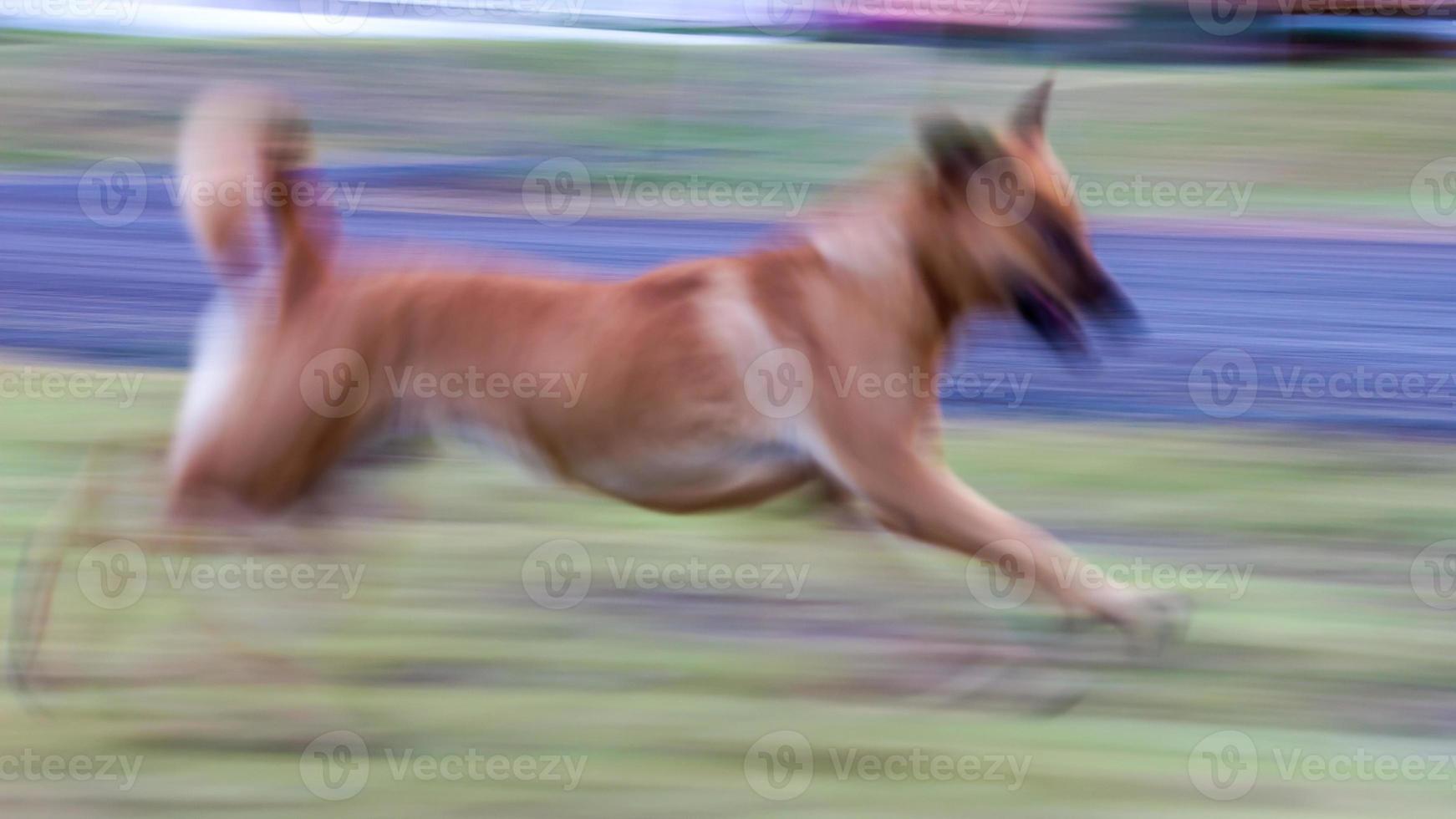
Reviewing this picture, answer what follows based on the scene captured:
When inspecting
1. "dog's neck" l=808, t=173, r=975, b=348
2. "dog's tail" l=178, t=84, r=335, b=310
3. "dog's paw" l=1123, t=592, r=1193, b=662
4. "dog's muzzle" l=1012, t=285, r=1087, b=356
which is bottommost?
"dog's paw" l=1123, t=592, r=1193, b=662

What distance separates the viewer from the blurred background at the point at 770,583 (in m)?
4.53

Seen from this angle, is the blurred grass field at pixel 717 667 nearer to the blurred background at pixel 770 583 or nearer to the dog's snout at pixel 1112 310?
the blurred background at pixel 770 583

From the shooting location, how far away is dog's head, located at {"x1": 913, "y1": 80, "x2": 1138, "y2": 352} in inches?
197

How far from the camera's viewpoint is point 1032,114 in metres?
5.24

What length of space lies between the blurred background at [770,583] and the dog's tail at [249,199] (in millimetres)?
574

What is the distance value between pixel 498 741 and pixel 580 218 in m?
8.09

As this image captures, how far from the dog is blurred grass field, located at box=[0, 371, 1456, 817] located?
0.36 meters

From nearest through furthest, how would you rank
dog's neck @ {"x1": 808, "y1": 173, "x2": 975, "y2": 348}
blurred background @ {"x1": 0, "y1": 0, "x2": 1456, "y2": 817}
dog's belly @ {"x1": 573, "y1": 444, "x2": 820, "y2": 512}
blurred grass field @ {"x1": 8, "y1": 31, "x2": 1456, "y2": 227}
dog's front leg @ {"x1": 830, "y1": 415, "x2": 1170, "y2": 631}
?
blurred background @ {"x1": 0, "y1": 0, "x2": 1456, "y2": 817}
dog's front leg @ {"x1": 830, "y1": 415, "x2": 1170, "y2": 631}
dog's belly @ {"x1": 573, "y1": 444, "x2": 820, "y2": 512}
dog's neck @ {"x1": 808, "y1": 173, "x2": 975, "y2": 348}
blurred grass field @ {"x1": 8, "y1": 31, "x2": 1456, "y2": 227}

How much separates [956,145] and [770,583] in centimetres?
158

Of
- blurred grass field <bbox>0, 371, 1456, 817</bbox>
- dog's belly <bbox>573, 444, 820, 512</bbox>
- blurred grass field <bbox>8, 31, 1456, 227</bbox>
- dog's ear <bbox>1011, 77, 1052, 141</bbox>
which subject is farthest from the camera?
blurred grass field <bbox>8, 31, 1456, 227</bbox>

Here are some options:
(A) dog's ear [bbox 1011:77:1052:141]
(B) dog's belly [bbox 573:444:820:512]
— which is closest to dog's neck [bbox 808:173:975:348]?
(A) dog's ear [bbox 1011:77:1052:141]

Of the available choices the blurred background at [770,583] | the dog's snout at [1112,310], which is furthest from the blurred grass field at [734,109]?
the dog's snout at [1112,310]

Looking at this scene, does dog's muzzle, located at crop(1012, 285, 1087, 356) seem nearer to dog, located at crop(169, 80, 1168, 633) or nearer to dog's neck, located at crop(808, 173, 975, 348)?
dog, located at crop(169, 80, 1168, 633)

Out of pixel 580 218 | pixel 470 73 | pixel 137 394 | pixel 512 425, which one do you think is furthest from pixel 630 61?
pixel 512 425
